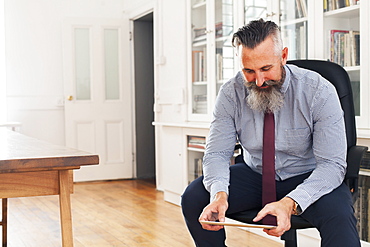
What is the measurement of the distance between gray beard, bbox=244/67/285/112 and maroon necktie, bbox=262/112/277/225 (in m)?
0.04

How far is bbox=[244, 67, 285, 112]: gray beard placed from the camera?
6.53 feet

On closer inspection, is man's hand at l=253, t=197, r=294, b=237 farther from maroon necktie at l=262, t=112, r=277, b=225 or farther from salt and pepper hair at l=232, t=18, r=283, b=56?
salt and pepper hair at l=232, t=18, r=283, b=56

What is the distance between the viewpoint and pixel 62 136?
19.3 feet

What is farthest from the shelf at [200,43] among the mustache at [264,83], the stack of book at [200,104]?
the mustache at [264,83]

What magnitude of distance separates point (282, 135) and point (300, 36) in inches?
47.7

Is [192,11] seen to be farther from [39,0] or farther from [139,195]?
[39,0]

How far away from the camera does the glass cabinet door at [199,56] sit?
13.7ft

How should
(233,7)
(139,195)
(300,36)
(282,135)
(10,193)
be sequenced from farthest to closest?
(139,195)
(233,7)
(300,36)
(282,135)
(10,193)

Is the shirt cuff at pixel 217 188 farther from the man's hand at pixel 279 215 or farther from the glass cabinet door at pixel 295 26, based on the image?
the glass cabinet door at pixel 295 26

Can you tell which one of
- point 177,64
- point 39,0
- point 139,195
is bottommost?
point 139,195

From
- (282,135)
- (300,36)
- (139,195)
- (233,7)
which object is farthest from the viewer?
(139,195)

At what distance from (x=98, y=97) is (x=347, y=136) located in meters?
4.17

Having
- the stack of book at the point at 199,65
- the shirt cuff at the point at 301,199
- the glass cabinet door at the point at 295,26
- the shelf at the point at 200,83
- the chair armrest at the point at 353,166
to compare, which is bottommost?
the shirt cuff at the point at 301,199

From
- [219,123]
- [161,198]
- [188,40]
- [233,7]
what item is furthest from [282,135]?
[161,198]
